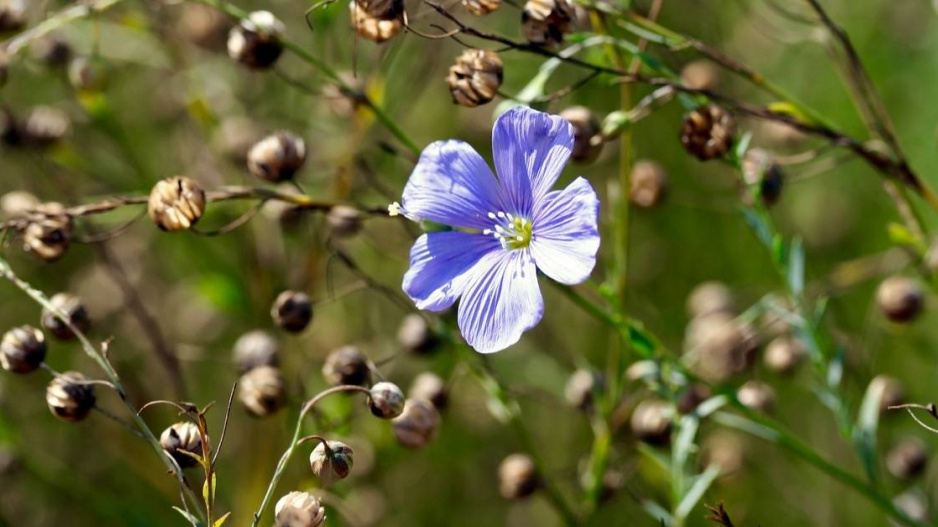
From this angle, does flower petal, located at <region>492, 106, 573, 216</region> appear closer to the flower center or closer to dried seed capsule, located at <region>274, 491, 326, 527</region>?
the flower center

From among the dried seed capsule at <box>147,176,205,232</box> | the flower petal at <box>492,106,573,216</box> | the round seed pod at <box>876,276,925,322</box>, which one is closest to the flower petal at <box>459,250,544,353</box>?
the flower petal at <box>492,106,573,216</box>

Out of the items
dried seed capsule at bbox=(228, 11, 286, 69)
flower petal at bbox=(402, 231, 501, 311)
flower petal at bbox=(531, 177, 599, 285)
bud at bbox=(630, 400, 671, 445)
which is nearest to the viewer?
flower petal at bbox=(531, 177, 599, 285)

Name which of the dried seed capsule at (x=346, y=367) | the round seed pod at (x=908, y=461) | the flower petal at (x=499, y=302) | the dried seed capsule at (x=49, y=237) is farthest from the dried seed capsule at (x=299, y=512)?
the round seed pod at (x=908, y=461)

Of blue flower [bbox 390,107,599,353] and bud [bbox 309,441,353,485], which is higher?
blue flower [bbox 390,107,599,353]

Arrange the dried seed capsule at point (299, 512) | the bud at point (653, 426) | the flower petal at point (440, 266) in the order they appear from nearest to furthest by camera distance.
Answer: the dried seed capsule at point (299, 512) < the flower petal at point (440, 266) < the bud at point (653, 426)

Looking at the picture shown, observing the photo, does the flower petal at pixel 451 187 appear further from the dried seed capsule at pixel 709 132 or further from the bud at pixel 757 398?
the bud at pixel 757 398

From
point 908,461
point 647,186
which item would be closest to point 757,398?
point 908,461

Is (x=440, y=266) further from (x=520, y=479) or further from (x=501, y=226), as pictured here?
(x=520, y=479)
